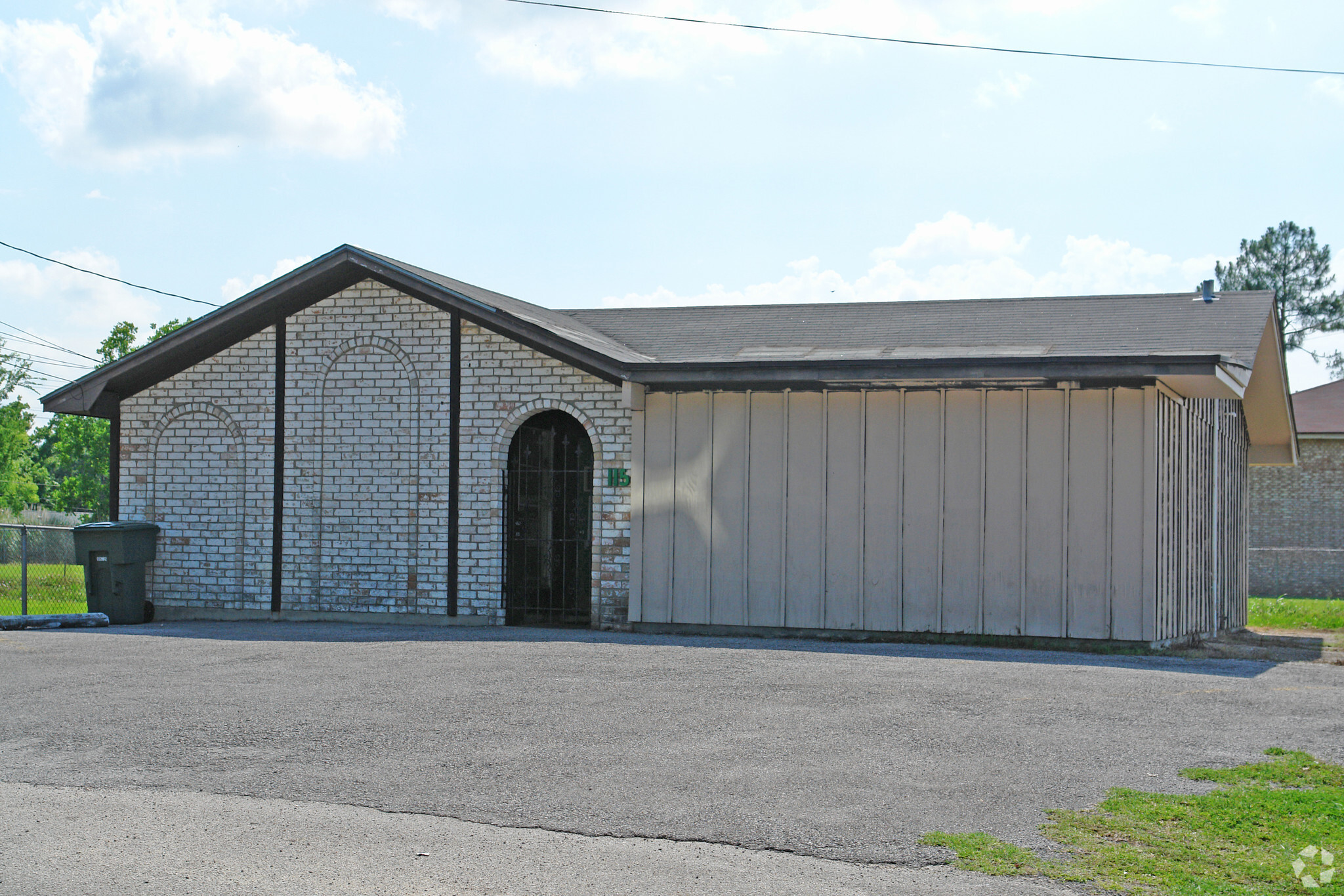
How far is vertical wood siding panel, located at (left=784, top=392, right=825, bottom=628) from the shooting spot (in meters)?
13.5

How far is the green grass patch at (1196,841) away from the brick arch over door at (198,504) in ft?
41.4

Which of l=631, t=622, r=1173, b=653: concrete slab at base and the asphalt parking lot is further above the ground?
l=631, t=622, r=1173, b=653: concrete slab at base

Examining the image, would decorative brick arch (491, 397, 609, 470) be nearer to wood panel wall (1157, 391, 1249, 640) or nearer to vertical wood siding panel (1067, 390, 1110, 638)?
vertical wood siding panel (1067, 390, 1110, 638)

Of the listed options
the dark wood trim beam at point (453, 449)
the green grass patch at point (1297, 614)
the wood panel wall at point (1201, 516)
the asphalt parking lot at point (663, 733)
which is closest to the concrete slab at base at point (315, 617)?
the dark wood trim beam at point (453, 449)

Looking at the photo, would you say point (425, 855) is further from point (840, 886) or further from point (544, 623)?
point (544, 623)

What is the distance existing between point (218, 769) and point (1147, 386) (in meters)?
9.67

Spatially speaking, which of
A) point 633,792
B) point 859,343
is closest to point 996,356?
point 859,343

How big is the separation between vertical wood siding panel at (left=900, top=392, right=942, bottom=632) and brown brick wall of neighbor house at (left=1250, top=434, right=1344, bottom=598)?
17.8 m

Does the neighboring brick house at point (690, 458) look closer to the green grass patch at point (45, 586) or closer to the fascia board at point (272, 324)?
the fascia board at point (272, 324)

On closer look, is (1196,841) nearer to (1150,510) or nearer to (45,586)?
(1150,510)

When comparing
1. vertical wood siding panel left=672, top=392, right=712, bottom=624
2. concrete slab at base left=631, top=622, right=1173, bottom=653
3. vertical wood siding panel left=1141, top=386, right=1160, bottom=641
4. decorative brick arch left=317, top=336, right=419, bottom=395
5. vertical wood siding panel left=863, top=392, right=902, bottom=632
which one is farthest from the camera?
decorative brick arch left=317, top=336, right=419, bottom=395

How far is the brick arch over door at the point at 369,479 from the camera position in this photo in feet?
50.0

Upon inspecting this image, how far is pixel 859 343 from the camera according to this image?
590 inches

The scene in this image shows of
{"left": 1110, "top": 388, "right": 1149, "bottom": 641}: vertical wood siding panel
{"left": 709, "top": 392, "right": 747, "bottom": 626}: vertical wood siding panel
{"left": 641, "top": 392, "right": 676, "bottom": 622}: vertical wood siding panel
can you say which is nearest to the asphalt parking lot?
{"left": 1110, "top": 388, "right": 1149, "bottom": 641}: vertical wood siding panel
